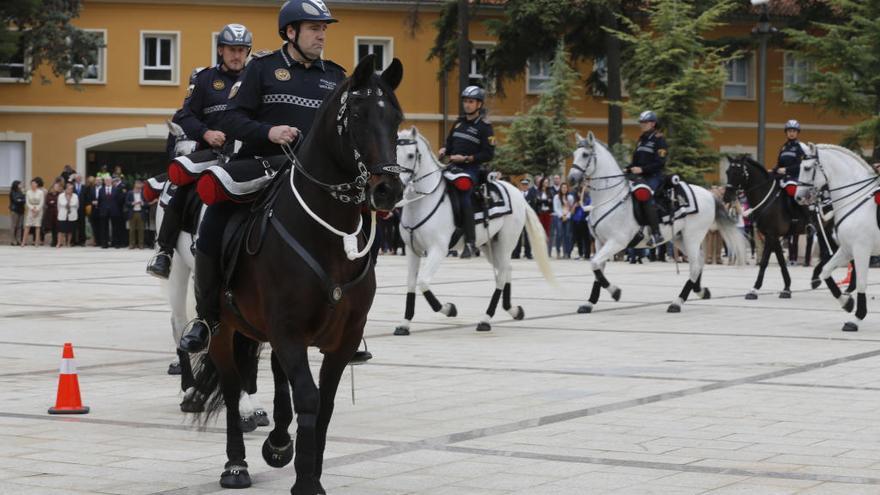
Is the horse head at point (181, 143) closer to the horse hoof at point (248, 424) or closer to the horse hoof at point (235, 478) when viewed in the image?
the horse hoof at point (248, 424)

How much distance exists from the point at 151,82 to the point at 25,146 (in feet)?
16.6

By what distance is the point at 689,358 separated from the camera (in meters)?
14.2

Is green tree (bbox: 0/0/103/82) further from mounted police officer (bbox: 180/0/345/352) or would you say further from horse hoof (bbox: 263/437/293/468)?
horse hoof (bbox: 263/437/293/468)

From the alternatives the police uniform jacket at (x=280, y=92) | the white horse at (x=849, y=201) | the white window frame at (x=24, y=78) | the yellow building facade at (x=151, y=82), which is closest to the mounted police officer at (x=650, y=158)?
the white horse at (x=849, y=201)

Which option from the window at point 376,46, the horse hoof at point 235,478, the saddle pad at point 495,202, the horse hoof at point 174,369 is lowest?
the horse hoof at point 235,478

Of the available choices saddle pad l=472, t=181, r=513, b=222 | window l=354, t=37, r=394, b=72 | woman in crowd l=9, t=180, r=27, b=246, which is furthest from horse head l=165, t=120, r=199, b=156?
window l=354, t=37, r=394, b=72

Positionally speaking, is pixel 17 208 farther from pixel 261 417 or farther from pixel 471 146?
pixel 261 417

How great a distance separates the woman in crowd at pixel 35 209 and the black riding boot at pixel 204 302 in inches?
1400

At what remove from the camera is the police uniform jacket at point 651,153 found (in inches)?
837

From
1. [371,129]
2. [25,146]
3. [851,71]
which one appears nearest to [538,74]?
[851,71]

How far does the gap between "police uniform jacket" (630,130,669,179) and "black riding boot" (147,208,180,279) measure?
38.0 feet

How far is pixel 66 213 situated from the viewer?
138 ft

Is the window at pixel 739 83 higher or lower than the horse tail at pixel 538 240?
higher

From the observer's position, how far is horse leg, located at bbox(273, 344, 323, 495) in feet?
23.3
